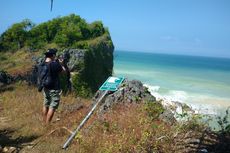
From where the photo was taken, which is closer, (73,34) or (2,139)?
(2,139)

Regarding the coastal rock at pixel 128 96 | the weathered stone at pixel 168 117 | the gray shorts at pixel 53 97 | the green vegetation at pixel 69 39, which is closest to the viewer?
the weathered stone at pixel 168 117

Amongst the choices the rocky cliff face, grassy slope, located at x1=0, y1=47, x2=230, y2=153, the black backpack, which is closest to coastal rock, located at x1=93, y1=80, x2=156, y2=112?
grassy slope, located at x1=0, y1=47, x2=230, y2=153

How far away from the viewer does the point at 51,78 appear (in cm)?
986

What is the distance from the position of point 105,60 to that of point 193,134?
44.3 metres

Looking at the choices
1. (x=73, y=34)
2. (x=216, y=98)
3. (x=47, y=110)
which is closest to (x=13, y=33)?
(x=73, y=34)

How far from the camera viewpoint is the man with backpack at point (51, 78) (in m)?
9.84

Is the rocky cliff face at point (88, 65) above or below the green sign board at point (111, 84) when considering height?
below

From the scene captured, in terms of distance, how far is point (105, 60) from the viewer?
170 ft

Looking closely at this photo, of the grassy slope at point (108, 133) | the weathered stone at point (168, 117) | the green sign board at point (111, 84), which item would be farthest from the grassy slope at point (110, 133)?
the green sign board at point (111, 84)

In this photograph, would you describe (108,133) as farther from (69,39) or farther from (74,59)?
(69,39)

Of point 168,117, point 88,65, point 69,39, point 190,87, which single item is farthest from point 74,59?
point 190,87

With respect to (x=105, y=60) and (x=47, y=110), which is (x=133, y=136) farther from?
(x=105, y=60)

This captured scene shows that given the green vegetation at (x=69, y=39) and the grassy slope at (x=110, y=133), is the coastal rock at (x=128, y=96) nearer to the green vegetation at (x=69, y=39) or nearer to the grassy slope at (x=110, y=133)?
the grassy slope at (x=110, y=133)

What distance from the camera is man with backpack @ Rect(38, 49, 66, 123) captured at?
9.84m
